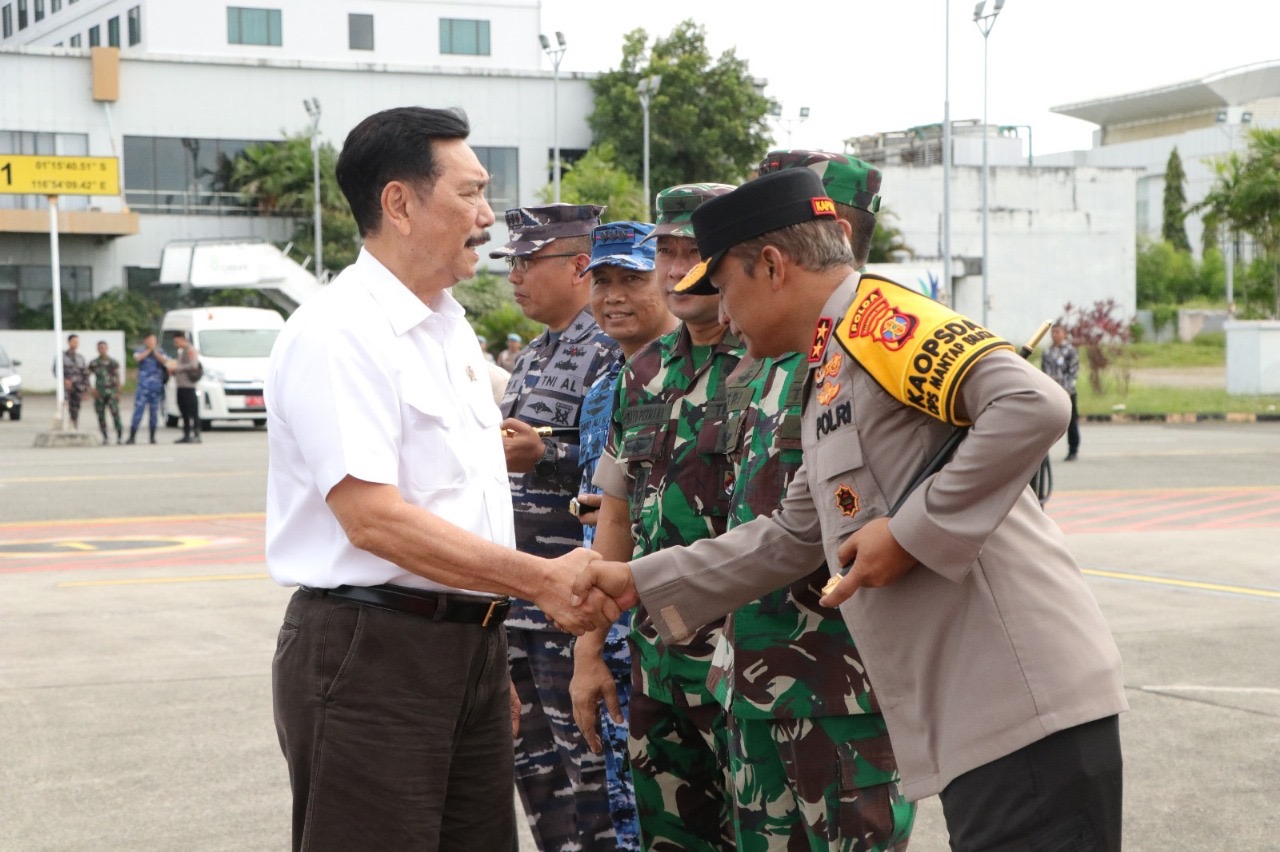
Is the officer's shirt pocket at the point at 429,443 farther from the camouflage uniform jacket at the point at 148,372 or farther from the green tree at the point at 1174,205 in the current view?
the green tree at the point at 1174,205

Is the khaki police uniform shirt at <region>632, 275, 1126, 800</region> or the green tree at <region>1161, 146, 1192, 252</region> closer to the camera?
the khaki police uniform shirt at <region>632, 275, 1126, 800</region>

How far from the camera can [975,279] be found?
52.0m

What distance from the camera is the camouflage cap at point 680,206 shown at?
410cm

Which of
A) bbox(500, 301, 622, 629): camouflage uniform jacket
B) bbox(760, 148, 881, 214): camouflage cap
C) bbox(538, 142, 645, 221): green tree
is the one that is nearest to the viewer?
bbox(760, 148, 881, 214): camouflage cap

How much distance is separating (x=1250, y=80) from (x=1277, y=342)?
6652cm

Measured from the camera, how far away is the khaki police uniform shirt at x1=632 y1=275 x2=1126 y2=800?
2.50 meters

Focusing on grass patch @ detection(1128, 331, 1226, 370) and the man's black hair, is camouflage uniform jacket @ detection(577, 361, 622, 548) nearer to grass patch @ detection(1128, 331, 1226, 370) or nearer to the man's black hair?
the man's black hair

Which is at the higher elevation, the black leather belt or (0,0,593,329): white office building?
(0,0,593,329): white office building

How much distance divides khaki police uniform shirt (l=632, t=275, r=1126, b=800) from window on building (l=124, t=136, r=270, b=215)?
47.3 meters

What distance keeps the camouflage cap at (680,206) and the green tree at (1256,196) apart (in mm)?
34732

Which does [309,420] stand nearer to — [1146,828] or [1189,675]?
[1146,828]

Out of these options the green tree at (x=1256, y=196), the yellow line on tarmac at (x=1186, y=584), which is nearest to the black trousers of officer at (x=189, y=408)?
the yellow line on tarmac at (x=1186, y=584)

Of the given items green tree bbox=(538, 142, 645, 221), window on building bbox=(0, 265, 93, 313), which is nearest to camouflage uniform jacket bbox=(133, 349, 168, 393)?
green tree bbox=(538, 142, 645, 221)

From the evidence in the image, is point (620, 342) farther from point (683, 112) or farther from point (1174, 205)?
point (1174, 205)
